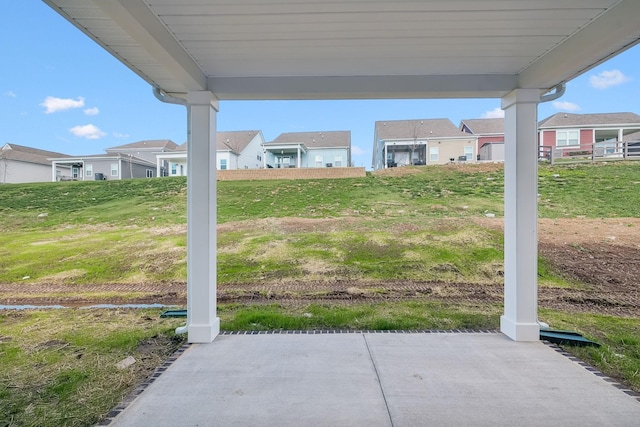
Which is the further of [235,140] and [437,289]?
[235,140]

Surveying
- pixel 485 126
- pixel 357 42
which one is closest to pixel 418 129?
pixel 485 126

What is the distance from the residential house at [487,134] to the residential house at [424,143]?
66cm

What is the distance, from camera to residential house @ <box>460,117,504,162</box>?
56.5 ft

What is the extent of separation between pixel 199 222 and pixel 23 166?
24235 mm

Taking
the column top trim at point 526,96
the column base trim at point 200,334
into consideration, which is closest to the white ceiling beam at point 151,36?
the column base trim at point 200,334

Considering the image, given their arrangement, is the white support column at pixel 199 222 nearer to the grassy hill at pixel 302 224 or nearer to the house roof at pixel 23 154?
the grassy hill at pixel 302 224

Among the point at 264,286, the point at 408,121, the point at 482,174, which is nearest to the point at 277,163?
the point at 408,121

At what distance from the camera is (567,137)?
1908 cm

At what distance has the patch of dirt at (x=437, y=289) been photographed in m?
5.10

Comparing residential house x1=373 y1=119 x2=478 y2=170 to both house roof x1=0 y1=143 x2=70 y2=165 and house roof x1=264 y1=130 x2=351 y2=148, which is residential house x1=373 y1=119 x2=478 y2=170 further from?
house roof x1=0 y1=143 x2=70 y2=165

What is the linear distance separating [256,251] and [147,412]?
5077mm

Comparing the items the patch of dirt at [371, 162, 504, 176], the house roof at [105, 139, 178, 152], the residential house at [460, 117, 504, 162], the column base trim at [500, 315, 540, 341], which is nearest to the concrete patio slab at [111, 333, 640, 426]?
the column base trim at [500, 315, 540, 341]

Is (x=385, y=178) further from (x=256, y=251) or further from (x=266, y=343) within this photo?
(x=266, y=343)

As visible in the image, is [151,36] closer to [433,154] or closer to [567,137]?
[433,154]
